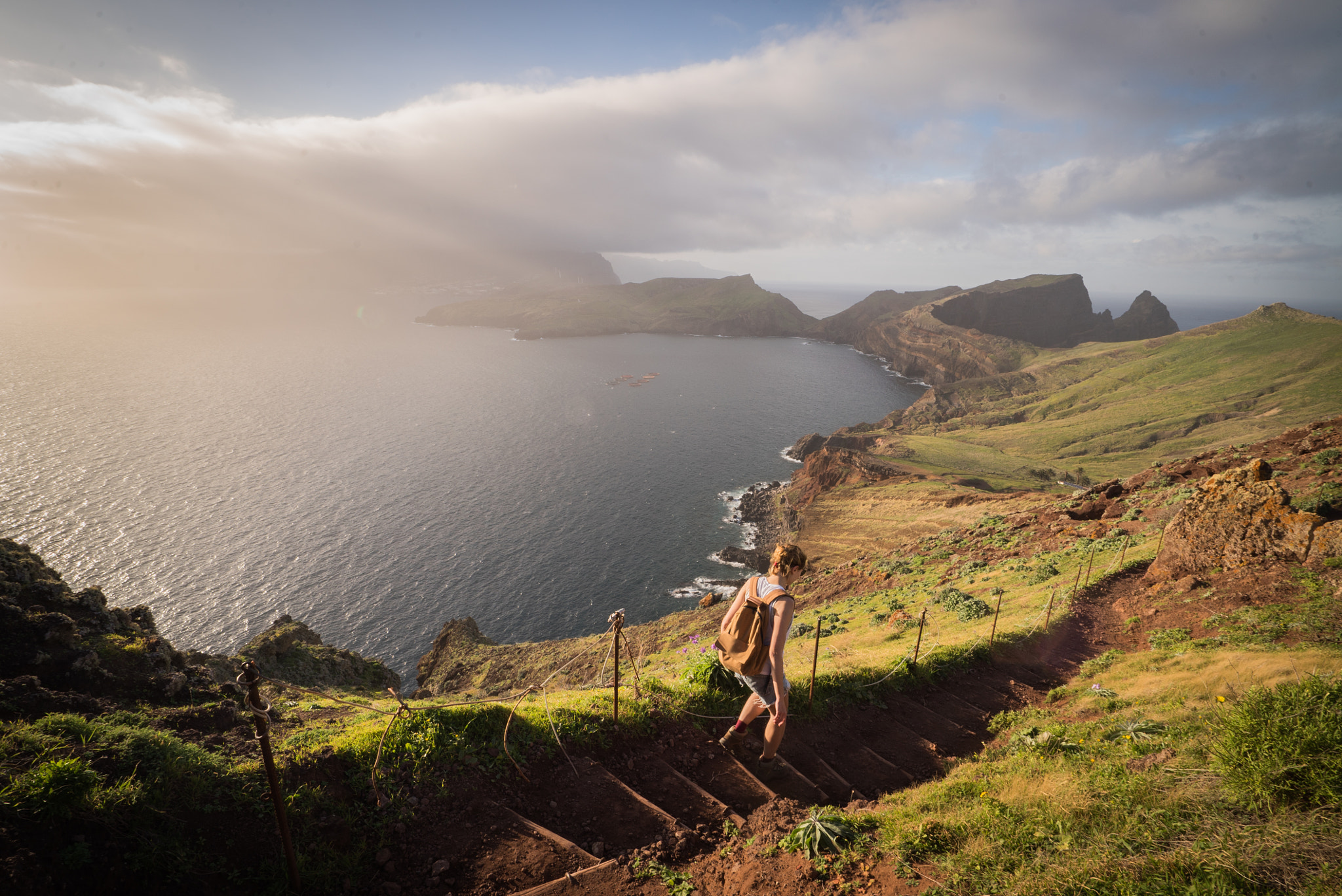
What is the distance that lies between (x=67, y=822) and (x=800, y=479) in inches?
2944

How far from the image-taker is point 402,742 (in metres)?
7.40

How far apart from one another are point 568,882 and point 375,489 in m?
75.4

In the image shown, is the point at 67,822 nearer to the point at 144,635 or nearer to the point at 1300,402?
the point at 144,635

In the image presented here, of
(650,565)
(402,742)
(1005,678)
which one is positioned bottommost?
(650,565)

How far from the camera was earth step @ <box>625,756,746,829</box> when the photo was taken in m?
7.14

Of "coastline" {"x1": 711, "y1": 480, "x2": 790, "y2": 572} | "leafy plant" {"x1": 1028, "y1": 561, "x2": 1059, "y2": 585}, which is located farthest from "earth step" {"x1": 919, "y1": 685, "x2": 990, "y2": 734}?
"coastline" {"x1": 711, "y1": 480, "x2": 790, "y2": 572}

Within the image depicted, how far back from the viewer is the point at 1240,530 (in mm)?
16516

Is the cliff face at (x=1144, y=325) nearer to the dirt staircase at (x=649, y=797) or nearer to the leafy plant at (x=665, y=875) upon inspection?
the dirt staircase at (x=649, y=797)

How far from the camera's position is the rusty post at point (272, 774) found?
484 cm

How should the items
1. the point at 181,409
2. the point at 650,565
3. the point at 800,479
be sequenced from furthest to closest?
the point at 181,409 → the point at 800,479 → the point at 650,565

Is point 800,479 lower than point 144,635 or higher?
lower

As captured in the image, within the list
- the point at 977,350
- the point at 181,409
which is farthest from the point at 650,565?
the point at 977,350

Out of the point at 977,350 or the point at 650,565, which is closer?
the point at 650,565

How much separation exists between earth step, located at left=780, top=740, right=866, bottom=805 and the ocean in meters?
41.4
